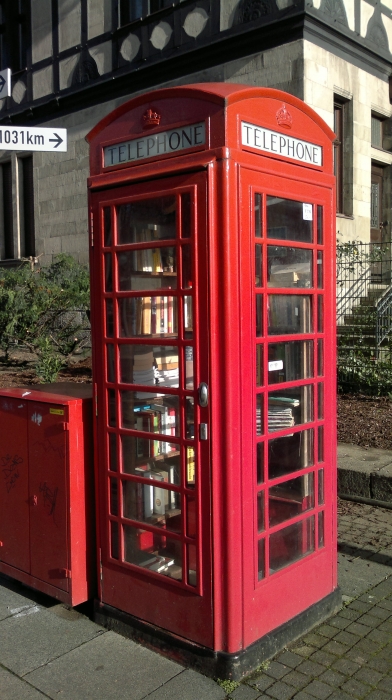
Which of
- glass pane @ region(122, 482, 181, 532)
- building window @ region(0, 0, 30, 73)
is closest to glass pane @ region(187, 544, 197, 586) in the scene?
glass pane @ region(122, 482, 181, 532)

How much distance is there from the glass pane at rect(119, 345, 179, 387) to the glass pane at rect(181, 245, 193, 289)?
398mm

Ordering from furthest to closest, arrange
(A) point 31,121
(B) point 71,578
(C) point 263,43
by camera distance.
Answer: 1. (A) point 31,121
2. (C) point 263,43
3. (B) point 71,578

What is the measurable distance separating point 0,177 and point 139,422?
1565cm

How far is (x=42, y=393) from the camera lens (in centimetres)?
414

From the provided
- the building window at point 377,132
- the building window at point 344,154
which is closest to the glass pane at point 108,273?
the building window at point 344,154

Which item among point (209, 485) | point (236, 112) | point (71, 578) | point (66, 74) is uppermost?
point (66, 74)

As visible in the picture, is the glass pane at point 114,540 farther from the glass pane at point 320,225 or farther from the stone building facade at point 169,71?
the stone building facade at point 169,71

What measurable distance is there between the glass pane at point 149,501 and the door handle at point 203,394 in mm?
560

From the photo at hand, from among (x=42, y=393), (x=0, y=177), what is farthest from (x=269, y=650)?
(x=0, y=177)

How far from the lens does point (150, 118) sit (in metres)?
3.38

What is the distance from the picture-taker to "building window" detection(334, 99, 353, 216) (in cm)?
1235

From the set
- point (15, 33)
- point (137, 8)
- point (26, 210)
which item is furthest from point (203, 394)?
point (15, 33)

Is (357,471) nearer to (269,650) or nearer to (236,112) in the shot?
(269,650)

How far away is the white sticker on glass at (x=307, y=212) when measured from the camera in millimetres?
3540
